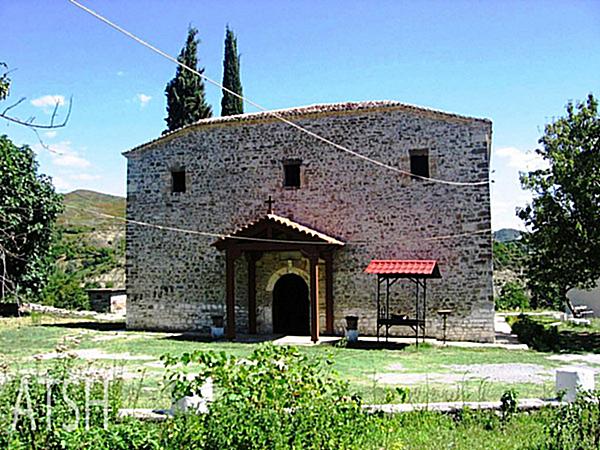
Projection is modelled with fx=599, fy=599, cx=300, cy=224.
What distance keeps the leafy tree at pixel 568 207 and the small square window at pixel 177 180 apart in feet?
35.6

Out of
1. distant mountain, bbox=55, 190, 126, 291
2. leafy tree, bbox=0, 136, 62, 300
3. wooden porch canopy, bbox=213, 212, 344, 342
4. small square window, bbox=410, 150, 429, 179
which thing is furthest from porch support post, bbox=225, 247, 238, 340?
distant mountain, bbox=55, 190, 126, 291

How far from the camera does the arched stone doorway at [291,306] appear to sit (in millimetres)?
18312

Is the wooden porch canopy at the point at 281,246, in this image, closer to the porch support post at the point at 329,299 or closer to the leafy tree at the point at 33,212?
the porch support post at the point at 329,299

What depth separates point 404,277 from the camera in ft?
51.7

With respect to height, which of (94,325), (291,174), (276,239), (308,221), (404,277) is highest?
(291,174)

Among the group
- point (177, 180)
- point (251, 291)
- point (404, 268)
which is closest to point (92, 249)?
point (177, 180)

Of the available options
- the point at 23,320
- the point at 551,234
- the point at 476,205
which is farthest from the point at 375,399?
the point at 23,320

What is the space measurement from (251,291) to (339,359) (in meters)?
5.77

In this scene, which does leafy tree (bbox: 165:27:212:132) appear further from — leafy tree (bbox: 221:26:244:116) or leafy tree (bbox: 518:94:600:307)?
leafy tree (bbox: 518:94:600:307)

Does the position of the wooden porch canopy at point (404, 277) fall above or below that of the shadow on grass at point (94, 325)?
above

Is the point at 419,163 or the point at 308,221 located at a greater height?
the point at 419,163

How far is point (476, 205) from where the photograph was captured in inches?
649

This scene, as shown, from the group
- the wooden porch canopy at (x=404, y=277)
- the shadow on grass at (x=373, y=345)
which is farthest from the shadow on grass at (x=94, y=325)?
the wooden porch canopy at (x=404, y=277)

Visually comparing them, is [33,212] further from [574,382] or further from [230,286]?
[574,382]
